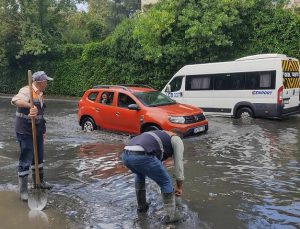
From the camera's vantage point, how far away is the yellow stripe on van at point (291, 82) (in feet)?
51.2

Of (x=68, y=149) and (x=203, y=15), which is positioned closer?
(x=68, y=149)

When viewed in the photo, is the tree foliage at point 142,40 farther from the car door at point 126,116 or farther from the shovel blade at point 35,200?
the shovel blade at point 35,200

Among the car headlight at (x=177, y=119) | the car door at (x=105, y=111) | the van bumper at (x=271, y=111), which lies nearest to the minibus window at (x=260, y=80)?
the van bumper at (x=271, y=111)

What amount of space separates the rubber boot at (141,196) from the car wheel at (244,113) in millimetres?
10808

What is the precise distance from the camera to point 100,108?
1393 cm

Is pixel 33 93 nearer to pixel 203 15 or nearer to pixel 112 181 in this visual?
pixel 112 181

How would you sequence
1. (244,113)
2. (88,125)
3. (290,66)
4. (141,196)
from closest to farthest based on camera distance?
(141,196) → (88,125) → (290,66) → (244,113)

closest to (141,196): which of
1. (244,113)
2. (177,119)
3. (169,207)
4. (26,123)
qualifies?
(169,207)

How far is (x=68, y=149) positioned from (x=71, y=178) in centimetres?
324

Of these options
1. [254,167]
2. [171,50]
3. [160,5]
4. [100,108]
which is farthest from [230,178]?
[160,5]

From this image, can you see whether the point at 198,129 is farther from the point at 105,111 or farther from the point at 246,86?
the point at 246,86

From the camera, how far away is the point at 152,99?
13.1 m

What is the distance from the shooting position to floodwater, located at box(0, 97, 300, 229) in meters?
6.08

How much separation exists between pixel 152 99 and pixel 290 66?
19.6 ft
